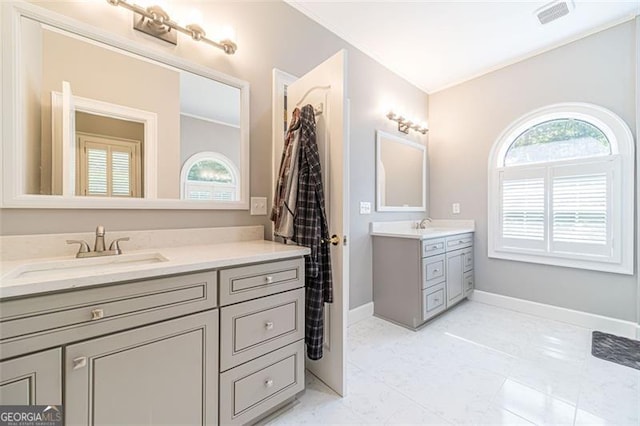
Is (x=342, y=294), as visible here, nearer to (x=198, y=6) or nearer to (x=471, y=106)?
(x=198, y=6)

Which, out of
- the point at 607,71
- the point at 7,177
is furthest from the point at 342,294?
the point at 607,71

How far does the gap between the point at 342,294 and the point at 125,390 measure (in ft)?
3.37

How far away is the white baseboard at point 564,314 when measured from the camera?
2167 mm

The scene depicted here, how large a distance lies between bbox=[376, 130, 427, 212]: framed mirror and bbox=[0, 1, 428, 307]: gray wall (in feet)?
0.37

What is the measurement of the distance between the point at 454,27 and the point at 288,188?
224 centimetres

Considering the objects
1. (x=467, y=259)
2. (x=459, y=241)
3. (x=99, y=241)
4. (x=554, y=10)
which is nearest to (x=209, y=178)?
(x=99, y=241)

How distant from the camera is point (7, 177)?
107cm

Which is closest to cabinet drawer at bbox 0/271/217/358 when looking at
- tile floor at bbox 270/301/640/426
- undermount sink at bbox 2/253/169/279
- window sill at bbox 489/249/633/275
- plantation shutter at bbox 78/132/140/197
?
undermount sink at bbox 2/253/169/279

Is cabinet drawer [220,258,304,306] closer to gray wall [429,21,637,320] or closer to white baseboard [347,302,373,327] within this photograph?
white baseboard [347,302,373,327]

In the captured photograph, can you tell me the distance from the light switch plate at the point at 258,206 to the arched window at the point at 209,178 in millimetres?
120

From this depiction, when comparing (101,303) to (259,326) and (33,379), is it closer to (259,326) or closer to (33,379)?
(33,379)

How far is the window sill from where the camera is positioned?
2.20 metres

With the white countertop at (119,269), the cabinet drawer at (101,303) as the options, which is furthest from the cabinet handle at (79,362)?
the white countertop at (119,269)

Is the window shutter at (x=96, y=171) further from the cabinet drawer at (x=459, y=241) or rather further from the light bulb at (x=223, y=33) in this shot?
the cabinet drawer at (x=459, y=241)
